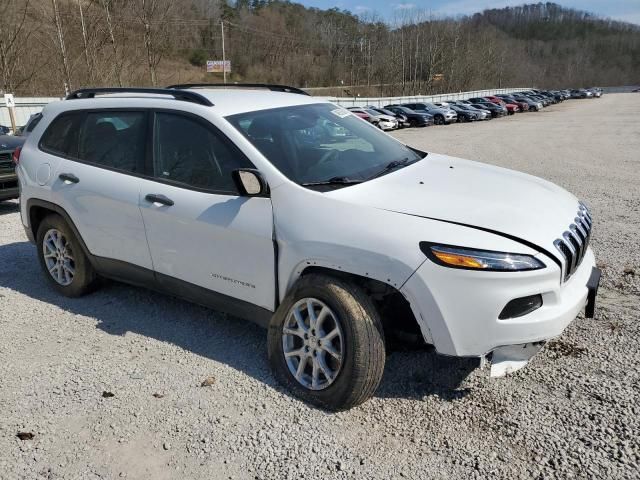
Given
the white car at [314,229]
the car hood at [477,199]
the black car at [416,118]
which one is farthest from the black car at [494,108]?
the car hood at [477,199]

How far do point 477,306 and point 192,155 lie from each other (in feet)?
6.91

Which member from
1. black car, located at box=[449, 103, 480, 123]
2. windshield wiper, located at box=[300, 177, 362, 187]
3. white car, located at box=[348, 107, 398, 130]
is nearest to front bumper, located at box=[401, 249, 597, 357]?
windshield wiper, located at box=[300, 177, 362, 187]

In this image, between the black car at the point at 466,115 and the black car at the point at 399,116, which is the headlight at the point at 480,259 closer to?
the black car at the point at 399,116

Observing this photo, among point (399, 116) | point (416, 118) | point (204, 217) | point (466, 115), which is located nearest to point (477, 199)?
point (204, 217)

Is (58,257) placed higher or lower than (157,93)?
lower

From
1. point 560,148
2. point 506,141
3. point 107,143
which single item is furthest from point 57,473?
point 506,141

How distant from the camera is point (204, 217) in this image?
3.43 meters

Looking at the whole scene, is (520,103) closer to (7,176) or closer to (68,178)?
(7,176)

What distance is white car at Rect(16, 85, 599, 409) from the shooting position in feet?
8.84

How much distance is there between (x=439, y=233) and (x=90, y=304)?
10.5ft

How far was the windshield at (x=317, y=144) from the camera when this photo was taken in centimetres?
338

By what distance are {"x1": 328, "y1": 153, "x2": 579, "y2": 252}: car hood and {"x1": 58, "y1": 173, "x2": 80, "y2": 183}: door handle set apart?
2316mm

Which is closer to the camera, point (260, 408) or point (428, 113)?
point (260, 408)

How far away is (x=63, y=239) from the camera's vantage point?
4.62 meters
